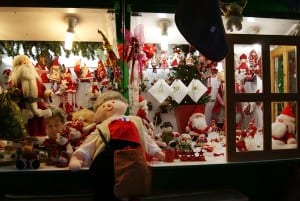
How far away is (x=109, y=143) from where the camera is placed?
123cm

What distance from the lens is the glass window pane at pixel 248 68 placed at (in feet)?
4.77

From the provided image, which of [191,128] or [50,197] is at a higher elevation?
[191,128]

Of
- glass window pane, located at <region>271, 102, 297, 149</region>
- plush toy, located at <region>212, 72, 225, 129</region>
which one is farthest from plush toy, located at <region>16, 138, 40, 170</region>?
glass window pane, located at <region>271, 102, 297, 149</region>

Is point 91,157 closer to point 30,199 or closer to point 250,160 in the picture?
point 30,199

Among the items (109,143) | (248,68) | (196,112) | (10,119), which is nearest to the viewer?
(109,143)

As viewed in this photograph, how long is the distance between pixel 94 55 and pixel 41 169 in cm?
74

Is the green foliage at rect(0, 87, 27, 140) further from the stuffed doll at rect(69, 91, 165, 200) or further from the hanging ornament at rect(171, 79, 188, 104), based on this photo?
the hanging ornament at rect(171, 79, 188, 104)

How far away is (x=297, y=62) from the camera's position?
4.85ft

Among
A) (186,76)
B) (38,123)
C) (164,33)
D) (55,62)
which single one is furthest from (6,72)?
(186,76)

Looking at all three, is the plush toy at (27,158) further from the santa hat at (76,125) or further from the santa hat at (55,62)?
the santa hat at (55,62)

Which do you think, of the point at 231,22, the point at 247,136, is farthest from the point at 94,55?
the point at 247,136

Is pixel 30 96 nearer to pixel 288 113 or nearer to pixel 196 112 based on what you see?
pixel 196 112

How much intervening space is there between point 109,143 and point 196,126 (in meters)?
0.60

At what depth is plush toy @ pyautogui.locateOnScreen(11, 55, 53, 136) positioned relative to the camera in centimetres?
146
